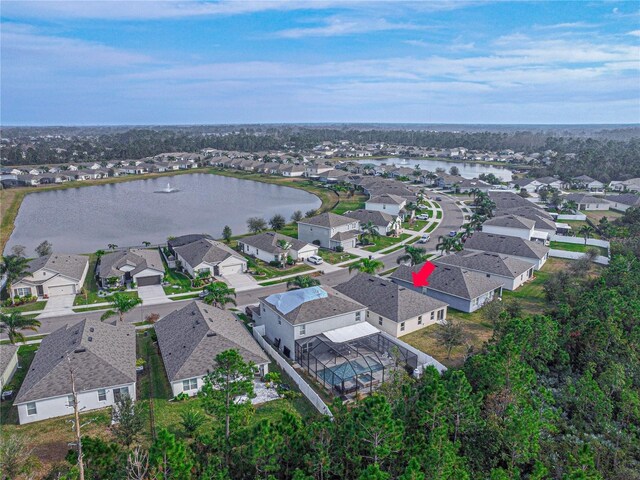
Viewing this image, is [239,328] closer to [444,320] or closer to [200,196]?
[444,320]

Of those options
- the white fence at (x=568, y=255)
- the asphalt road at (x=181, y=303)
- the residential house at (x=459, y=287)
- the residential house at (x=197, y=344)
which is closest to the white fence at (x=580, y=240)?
the white fence at (x=568, y=255)

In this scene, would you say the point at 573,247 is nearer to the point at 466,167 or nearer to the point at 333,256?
the point at 333,256

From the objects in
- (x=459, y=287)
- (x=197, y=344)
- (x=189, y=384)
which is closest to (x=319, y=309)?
(x=197, y=344)

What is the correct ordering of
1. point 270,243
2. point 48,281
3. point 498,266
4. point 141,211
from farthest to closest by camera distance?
point 141,211
point 270,243
point 498,266
point 48,281

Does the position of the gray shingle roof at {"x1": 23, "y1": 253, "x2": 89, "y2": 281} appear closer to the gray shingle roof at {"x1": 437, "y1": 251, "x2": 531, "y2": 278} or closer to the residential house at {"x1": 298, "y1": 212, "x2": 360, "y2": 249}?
the residential house at {"x1": 298, "y1": 212, "x2": 360, "y2": 249}

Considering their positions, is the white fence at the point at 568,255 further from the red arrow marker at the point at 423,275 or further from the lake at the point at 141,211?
the lake at the point at 141,211

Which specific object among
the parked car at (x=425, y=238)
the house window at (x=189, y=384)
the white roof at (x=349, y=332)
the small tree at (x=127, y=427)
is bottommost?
the parked car at (x=425, y=238)
